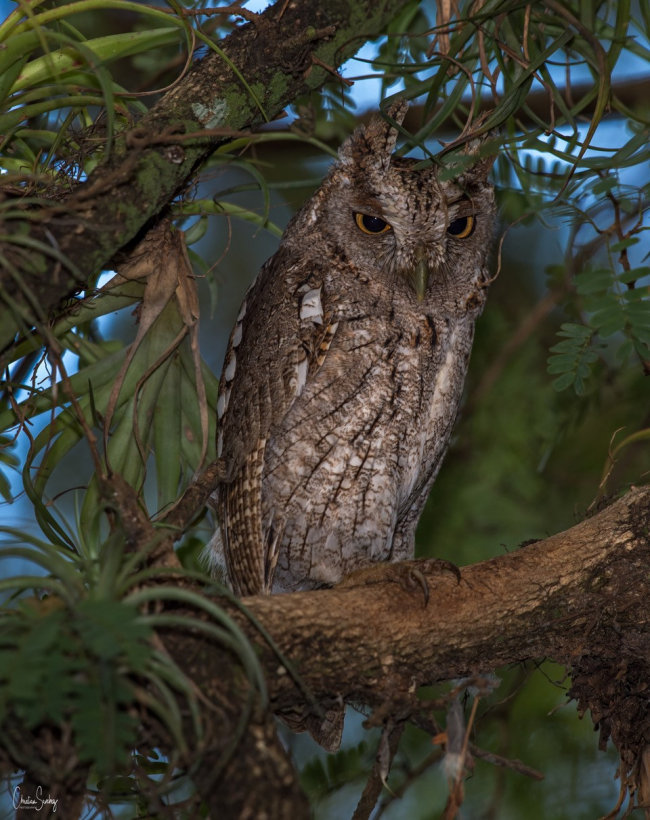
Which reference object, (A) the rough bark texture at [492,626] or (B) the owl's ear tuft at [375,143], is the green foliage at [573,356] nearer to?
(A) the rough bark texture at [492,626]

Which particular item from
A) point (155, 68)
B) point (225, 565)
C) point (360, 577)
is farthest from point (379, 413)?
point (155, 68)

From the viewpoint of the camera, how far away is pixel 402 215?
6.74ft

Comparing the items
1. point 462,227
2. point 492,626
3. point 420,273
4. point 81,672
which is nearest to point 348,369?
point 420,273

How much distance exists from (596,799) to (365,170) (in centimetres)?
190

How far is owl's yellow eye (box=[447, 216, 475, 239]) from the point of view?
85.7 inches

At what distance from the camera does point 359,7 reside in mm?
1573

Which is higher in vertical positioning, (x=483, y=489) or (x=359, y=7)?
(x=359, y=7)

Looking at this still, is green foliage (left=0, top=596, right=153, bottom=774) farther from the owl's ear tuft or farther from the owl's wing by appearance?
the owl's ear tuft

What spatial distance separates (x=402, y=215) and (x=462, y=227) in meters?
0.23

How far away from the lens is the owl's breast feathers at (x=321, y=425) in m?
2.03

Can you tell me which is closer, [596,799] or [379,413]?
[379,413]

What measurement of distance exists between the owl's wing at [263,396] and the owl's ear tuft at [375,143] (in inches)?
12.9

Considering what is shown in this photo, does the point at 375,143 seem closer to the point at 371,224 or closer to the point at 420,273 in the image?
Answer: the point at 371,224

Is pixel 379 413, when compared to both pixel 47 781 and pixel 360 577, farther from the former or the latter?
pixel 47 781
